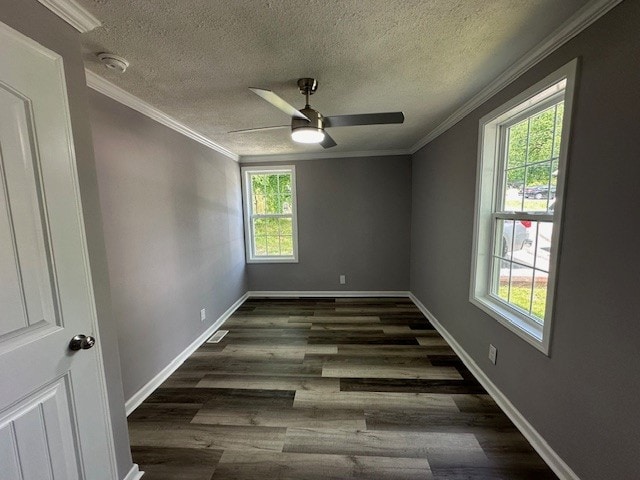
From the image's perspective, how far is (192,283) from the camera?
2.73 meters

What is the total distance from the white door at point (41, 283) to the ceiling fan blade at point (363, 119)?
1352 mm

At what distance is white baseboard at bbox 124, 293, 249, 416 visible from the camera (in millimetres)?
1914

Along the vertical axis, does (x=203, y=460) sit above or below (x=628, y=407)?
below

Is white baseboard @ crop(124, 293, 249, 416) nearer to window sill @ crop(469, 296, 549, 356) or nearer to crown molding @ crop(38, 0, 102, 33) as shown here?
crown molding @ crop(38, 0, 102, 33)

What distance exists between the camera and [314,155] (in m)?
3.96

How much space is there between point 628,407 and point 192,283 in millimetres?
3128

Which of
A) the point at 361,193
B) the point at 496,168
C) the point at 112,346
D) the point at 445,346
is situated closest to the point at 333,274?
the point at 361,193

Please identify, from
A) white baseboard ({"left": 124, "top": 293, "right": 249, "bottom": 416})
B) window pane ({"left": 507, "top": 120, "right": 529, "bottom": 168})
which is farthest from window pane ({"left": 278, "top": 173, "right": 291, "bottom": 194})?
window pane ({"left": 507, "top": 120, "right": 529, "bottom": 168})

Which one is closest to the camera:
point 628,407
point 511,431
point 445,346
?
point 628,407

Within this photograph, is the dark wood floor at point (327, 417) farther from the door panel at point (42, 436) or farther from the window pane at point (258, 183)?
the window pane at point (258, 183)

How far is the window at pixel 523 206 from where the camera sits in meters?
1.44

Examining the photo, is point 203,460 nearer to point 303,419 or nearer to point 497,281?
point 303,419

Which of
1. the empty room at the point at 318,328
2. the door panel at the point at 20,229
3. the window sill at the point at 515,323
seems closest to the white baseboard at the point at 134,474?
the empty room at the point at 318,328

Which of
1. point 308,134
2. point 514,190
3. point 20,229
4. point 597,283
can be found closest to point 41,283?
point 20,229
